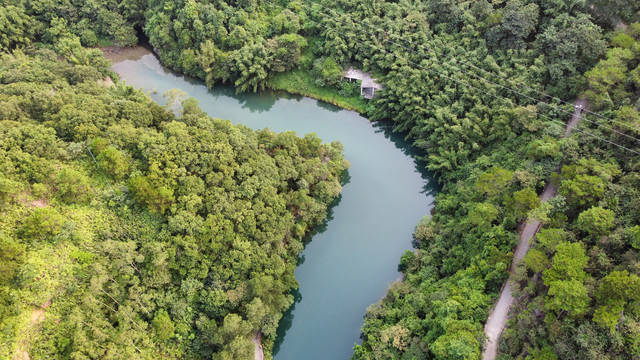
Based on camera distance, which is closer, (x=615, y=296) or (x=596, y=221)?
(x=615, y=296)

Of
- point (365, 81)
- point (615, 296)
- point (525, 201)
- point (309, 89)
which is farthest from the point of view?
point (309, 89)

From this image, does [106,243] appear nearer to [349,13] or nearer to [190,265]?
[190,265]

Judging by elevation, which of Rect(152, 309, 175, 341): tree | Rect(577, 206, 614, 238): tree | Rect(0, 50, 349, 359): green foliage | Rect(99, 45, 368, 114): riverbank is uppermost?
Rect(577, 206, 614, 238): tree

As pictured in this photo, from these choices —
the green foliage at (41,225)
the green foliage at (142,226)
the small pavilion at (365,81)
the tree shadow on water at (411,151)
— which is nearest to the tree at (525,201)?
the tree shadow on water at (411,151)

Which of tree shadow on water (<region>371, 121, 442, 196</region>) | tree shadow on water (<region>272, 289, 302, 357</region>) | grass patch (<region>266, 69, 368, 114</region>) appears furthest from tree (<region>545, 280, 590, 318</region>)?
grass patch (<region>266, 69, 368, 114</region>)

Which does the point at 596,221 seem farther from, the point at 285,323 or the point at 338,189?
the point at 285,323

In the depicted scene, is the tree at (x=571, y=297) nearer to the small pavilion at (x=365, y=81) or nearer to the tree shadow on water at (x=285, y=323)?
the tree shadow on water at (x=285, y=323)

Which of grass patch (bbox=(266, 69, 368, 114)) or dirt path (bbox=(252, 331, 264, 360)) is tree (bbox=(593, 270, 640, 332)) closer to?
dirt path (bbox=(252, 331, 264, 360))

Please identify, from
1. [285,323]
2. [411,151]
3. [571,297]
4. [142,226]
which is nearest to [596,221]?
[571,297]
